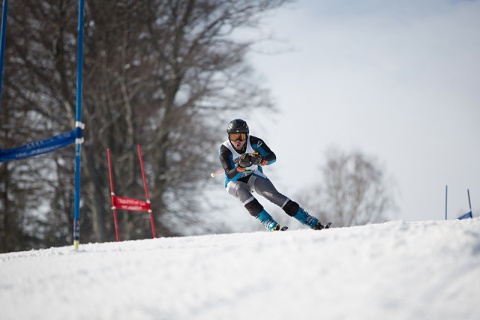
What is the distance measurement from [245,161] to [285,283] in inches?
139

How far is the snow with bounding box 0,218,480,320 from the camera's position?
9.45ft

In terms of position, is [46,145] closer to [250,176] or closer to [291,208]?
[250,176]

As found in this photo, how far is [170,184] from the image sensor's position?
56.9 ft

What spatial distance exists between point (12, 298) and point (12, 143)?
12.8 meters

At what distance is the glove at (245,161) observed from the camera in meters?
6.72

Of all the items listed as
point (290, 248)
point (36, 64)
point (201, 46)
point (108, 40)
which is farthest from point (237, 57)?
point (290, 248)

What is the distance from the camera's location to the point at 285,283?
3.28 meters

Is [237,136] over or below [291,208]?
over

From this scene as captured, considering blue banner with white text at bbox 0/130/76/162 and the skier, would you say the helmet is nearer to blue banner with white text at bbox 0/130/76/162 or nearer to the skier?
the skier

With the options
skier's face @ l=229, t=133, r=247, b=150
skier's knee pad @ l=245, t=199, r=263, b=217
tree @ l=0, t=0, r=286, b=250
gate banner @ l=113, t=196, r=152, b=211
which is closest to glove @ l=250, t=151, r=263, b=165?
skier's face @ l=229, t=133, r=247, b=150

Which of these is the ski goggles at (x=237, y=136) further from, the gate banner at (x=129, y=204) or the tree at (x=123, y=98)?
the tree at (x=123, y=98)

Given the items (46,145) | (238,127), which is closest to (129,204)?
(46,145)

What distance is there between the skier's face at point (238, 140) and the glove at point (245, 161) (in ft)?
0.70

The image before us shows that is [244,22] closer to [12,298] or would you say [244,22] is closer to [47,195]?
[47,195]
